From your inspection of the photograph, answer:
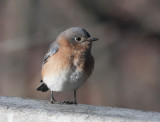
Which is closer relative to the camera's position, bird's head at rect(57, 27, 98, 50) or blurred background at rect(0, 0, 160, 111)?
bird's head at rect(57, 27, 98, 50)

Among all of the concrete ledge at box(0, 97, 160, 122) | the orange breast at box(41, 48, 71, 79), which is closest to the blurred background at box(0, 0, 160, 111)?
the orange breast at box(41, 48, 71, 79)

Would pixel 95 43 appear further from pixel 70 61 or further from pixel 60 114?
pixel 60 114

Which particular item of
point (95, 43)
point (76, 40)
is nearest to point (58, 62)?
point (76, 40)

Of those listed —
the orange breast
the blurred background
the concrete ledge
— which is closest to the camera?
the concrete ledge

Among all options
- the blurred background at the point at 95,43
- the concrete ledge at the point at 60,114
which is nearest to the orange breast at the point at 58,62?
the concrete ledge at the point at 60,114

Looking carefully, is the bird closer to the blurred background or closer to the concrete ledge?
the concrete ledge

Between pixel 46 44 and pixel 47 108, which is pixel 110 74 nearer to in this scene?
pixel 46 44

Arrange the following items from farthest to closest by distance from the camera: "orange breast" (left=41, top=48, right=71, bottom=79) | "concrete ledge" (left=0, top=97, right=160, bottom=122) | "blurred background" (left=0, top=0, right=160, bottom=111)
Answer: "blurred background" (left=0, top=0, right=160, bottom=111) → "orange breast" (left=41, top=48, right=71, bottom=79) → "concrete ledge" (left=0, top=97, right=160, bottom=122)

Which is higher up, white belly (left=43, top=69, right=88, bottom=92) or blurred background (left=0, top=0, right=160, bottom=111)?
blurred background (left=0, top=0, right=160, bottom=111)

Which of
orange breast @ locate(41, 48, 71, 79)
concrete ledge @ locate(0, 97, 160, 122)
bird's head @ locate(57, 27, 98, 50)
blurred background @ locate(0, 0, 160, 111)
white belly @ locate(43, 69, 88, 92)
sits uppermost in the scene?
blurred background @ locate(0, 0, 160, 111)
